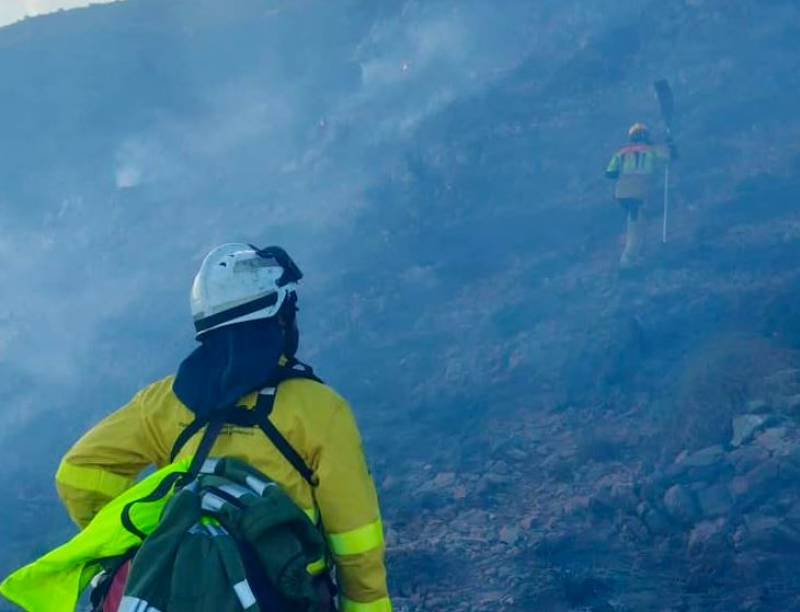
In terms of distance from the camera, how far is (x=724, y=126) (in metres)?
15.5

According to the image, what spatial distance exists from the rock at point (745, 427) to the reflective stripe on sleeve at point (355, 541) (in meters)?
4.98

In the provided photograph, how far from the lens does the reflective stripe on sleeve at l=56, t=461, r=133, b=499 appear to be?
2.67m

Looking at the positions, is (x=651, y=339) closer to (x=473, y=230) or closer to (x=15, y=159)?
(x=473, y=230)

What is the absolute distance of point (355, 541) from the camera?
2461 millimetres

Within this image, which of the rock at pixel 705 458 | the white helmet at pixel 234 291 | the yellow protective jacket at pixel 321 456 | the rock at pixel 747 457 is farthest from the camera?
the rock at pixel 705 458

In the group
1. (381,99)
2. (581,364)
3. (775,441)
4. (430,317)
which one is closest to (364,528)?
(775,441)

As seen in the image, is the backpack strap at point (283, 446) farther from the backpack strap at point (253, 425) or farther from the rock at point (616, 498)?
the rock at point (616, 498)

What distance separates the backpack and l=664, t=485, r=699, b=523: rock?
4129mm

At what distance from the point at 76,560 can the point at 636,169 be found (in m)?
9.31

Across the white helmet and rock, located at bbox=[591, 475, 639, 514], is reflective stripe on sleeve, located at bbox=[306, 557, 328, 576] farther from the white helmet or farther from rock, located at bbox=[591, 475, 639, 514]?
rock, located at bbox=[591, 475, 639, 514]

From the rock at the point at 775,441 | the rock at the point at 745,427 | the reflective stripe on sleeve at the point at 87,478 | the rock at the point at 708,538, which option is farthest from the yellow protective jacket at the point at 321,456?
the rock at the point at 745,427

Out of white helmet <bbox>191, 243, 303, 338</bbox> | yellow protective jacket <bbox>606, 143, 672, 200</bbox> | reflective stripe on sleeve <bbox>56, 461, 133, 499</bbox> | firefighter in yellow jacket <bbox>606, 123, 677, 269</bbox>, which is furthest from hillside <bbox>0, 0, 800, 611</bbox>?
white helmet <bbox>191, 243, 303, 338</bbox>

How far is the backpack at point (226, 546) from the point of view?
2137 mm

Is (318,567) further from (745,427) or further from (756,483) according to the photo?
(745,427)
